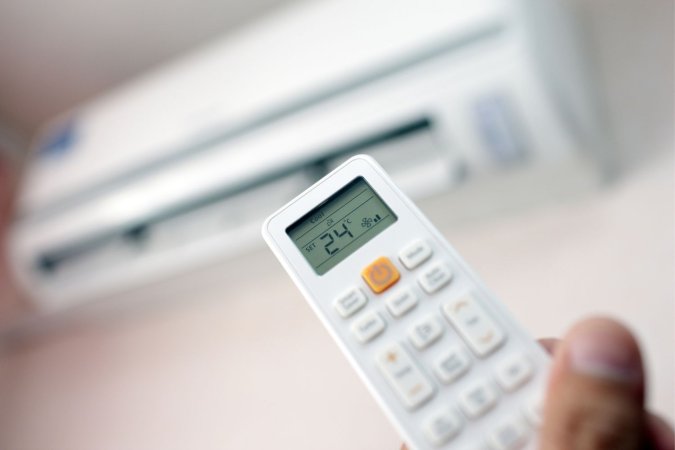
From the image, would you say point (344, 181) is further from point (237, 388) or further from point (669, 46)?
point (669, 46)

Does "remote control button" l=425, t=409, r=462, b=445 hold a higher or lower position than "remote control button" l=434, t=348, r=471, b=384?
lower

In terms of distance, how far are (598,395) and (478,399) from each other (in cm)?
7

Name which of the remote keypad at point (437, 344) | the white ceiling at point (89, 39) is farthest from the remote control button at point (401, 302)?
the white ceiling at point (89, 39)

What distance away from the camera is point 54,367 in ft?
2.97

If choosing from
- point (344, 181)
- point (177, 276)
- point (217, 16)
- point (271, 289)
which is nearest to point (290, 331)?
point (271, 289)

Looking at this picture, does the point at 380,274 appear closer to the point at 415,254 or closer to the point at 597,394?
the point at 415,254

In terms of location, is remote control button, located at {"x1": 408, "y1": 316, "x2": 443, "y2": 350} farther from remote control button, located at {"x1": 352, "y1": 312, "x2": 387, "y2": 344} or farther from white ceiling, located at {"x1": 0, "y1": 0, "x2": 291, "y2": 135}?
white ceiling, located at {"x1": 0, "y1": 0, "x2": 291, "y2": 135}

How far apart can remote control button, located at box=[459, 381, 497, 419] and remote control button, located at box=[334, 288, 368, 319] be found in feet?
0.24

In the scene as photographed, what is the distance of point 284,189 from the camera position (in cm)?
73

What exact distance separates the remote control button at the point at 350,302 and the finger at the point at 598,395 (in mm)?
116

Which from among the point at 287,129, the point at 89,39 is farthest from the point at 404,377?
the point at 89,39

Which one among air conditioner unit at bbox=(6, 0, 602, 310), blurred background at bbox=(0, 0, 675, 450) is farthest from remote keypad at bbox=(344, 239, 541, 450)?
air conditioner unit at bbox=(6, 0, 602, 310)

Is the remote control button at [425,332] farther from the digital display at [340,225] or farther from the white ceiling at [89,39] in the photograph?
the white ceiling at [89,39]

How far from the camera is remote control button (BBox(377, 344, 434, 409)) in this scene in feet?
1.02
